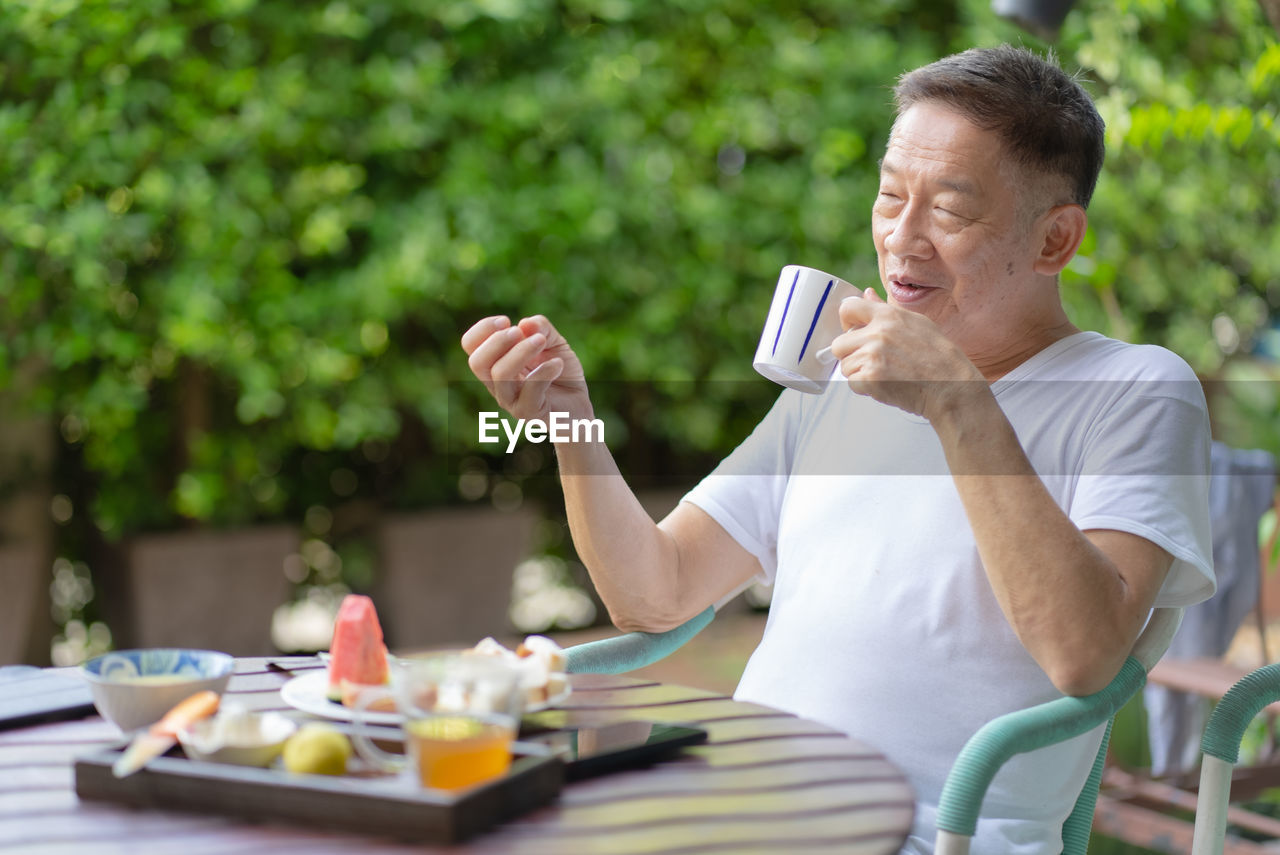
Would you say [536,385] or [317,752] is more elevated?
[536,385]

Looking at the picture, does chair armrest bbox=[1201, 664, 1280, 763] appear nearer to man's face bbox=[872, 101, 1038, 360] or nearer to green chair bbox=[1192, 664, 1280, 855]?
green chair bbox=[1192, 664, 1280, 855]

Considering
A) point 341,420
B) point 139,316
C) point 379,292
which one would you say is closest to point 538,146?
point 379,292

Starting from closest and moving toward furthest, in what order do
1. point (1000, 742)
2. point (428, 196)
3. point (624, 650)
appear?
point (1000, 742)
point (624, 650)
point (428, 196)

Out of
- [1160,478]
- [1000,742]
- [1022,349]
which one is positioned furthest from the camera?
[1022,349]

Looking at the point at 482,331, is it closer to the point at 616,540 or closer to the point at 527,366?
the point at 527,366

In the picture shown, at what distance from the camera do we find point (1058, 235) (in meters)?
1.65

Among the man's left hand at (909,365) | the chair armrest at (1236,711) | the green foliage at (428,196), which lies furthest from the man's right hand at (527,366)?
the green foliage at (428,196)

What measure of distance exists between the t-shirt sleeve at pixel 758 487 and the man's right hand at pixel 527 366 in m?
0.25

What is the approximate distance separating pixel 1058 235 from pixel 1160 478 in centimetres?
36

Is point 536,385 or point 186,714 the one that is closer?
point 186,714

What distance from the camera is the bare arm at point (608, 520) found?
5.24ft

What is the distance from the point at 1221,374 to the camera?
5.45 meters

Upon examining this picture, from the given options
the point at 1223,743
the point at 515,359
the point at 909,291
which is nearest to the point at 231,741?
the point at 515,359

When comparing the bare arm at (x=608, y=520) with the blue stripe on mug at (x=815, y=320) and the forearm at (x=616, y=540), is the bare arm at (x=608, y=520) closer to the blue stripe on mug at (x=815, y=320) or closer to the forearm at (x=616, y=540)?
the forearm at (x=616, y=540)
